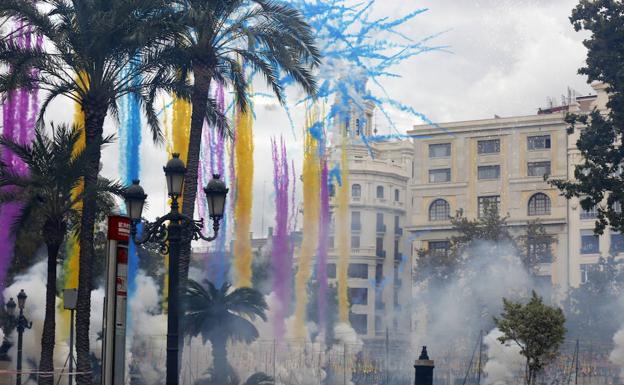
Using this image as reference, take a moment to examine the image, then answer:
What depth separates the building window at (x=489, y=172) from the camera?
93.0 m

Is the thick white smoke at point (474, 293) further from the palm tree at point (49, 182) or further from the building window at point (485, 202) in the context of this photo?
the palm tree at point (49, 182)

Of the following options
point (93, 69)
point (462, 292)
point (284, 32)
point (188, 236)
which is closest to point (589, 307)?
point (462, 292)

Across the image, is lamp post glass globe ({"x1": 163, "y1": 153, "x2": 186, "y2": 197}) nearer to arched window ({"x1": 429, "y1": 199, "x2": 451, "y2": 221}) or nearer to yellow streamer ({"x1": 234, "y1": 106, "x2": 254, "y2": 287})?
yellow streamer ({"x1": 234, "y1": 106, "x2": 254, "y2": 287})

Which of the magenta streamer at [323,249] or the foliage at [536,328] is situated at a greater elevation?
the magenta streamer at [323,249]

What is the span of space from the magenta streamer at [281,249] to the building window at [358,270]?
20.2 m

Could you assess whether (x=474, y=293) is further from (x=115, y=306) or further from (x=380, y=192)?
(x=115, y=306)

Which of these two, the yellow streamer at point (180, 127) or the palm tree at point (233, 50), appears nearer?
the palm tree at point (233, 50)

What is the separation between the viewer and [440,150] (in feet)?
314

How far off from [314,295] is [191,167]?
5046 centimetres

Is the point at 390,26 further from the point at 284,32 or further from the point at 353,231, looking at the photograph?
the point at 353,231

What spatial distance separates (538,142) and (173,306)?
71.3m

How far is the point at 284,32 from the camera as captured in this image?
37375 mm

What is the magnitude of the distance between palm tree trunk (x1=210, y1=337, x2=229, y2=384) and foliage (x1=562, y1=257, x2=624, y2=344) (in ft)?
120

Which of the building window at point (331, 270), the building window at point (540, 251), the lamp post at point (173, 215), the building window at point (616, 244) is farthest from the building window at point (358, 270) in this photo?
the lamp post at point (173, 215)
